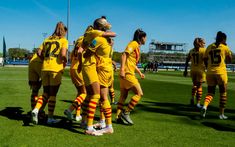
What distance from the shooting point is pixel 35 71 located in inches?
298

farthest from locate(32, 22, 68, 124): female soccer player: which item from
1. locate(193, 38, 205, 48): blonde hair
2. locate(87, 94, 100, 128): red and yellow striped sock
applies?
locate(193, 38, 205, 48): blonde hair

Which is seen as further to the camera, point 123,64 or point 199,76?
point 199,76

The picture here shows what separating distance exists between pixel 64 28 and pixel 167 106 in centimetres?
480

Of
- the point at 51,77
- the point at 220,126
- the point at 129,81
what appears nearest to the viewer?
the point at 51,77

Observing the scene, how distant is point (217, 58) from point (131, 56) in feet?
7.90

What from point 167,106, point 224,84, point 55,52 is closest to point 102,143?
point 55,52

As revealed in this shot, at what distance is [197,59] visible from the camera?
1071 cm

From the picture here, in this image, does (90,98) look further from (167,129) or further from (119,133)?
(167,129)

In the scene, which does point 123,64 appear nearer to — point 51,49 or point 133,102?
point 133,102

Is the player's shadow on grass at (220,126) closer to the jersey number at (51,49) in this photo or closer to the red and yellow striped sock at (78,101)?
the red and yellow striped sock at (78,101)

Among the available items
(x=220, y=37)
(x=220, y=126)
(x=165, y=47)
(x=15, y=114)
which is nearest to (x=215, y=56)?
(x=220, y=37)

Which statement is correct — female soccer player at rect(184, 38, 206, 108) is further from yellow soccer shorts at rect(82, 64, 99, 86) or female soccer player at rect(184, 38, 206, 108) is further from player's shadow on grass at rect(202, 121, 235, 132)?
yellow soccer shorts at rect(82, 64, 99, 86)

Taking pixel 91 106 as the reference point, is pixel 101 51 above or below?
above

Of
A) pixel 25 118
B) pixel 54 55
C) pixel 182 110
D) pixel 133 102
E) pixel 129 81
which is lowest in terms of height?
pixel 182 110
